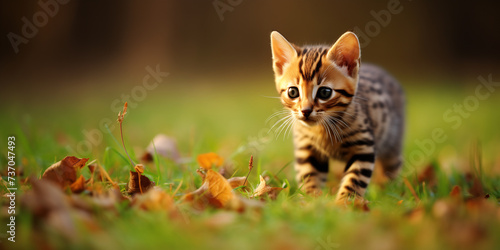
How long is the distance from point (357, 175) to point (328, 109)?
18.6 inches

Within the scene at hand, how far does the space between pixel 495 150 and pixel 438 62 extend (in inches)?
243

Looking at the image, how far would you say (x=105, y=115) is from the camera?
592 cm

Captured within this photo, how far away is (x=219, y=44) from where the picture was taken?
10242 mm

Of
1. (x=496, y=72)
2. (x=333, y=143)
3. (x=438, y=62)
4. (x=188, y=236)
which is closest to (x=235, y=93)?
(x=438, y=62)

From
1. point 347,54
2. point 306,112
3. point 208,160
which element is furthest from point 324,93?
point 208,160

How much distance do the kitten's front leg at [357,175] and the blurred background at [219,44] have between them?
16.7 ft

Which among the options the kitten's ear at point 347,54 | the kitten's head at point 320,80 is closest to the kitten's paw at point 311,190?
the kitten's head at point 320,80

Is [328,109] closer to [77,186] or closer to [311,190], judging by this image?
[311,190]

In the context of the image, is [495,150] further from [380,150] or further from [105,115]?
[105,115]

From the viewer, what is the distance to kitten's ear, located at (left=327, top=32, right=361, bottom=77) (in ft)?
8.73

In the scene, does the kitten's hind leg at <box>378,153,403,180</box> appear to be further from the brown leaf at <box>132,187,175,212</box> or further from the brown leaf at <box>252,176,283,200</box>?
the brown leaf at <box>132,187,175,212</box>

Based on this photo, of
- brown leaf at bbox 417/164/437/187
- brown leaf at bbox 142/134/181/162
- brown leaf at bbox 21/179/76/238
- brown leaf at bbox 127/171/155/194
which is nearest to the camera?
brown leaf at bbox 21/179/76/238

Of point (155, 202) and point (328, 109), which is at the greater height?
point (328, 109)

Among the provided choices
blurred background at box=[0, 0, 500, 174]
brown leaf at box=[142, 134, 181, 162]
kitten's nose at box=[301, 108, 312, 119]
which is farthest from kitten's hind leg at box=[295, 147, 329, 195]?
blurred background at box=[0, 0, 500, 174]
